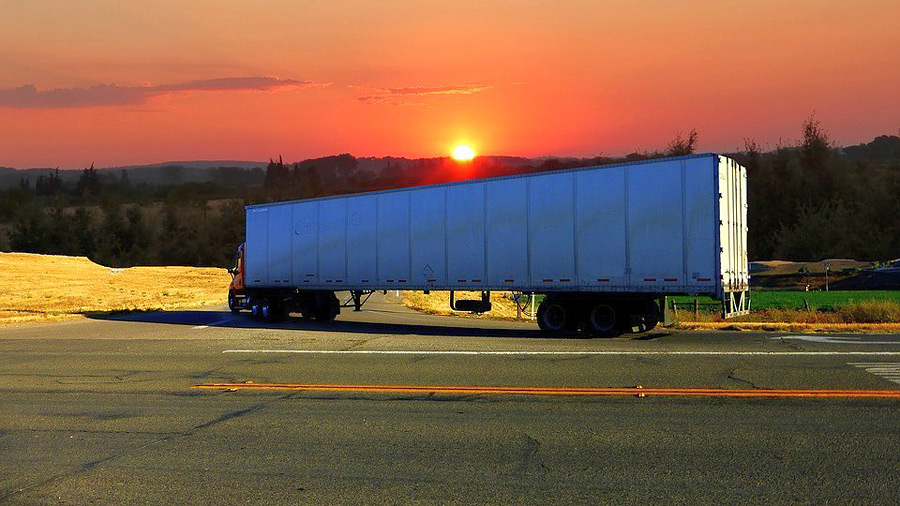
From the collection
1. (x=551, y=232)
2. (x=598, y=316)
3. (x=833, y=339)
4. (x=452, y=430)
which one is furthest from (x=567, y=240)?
(x=452, y=430)

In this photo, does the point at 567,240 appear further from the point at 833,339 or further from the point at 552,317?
the point at 833,339

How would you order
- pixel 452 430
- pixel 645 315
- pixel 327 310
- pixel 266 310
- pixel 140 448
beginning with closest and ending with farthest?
pixel 140 448 → pixel 452 430 → pixel 645 315 → pixel 327 310 → pixel 266 310

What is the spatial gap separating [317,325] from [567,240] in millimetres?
9064

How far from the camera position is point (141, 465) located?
7.54 meters

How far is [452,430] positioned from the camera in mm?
8773

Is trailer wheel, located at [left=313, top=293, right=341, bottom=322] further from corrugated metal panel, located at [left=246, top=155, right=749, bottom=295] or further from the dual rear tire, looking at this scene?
the dual rear tire

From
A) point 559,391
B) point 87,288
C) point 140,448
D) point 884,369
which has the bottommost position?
point 140,448

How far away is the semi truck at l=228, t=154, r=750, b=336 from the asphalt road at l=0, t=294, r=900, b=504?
10.6 feet

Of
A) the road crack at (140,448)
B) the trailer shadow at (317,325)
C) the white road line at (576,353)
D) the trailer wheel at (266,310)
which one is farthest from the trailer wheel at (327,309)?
the road crack at (140,448)

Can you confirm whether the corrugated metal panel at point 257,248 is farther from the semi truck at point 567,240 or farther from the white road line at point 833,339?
the white road line at point 833,339

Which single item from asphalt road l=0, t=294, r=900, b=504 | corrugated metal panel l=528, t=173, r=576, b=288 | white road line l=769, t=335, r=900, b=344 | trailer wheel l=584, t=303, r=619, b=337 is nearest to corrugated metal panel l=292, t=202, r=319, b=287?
corrugated metal panel l=528, t=173, r=576, b=288

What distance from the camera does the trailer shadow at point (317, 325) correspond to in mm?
21422

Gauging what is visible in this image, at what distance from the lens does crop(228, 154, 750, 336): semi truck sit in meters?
18.9

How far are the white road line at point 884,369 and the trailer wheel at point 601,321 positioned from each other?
740 cm
